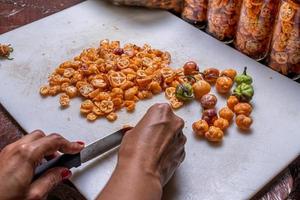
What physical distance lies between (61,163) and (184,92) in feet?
1.08

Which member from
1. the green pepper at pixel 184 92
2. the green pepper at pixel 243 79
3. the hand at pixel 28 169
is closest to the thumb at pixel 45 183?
the hand at pixel 28 169

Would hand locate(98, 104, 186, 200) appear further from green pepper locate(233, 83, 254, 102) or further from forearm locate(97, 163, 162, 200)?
green pepper locate(233, 83, 254, 102)

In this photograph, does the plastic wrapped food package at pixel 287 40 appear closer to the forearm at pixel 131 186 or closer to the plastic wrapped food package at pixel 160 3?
the plastic wrapped food package at pixel 160 3

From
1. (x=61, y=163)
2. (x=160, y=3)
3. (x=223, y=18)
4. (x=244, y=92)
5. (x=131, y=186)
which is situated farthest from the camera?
(x=160, y=3)

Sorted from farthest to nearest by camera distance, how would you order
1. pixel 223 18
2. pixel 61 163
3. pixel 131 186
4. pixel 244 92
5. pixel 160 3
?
pixel 160 3
pixel 223 18
pixel 244 92
pixel 61 163
pixel 131 186

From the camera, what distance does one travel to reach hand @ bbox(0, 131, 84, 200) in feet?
2.37

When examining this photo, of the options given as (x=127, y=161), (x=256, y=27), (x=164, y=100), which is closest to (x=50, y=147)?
(x=127, y=161)

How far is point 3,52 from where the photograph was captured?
114 centimetres

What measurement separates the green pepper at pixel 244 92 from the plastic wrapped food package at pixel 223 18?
216mm

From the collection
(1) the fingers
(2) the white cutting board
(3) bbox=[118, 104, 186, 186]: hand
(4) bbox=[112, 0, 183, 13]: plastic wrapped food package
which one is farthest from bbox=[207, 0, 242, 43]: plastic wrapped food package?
(1) the fingers

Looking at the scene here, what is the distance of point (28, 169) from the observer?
0.74m

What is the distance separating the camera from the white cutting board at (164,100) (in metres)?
0.85

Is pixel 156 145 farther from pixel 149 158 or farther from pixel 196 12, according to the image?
pixel 196 12

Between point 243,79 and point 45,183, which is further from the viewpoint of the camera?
point 243,79
